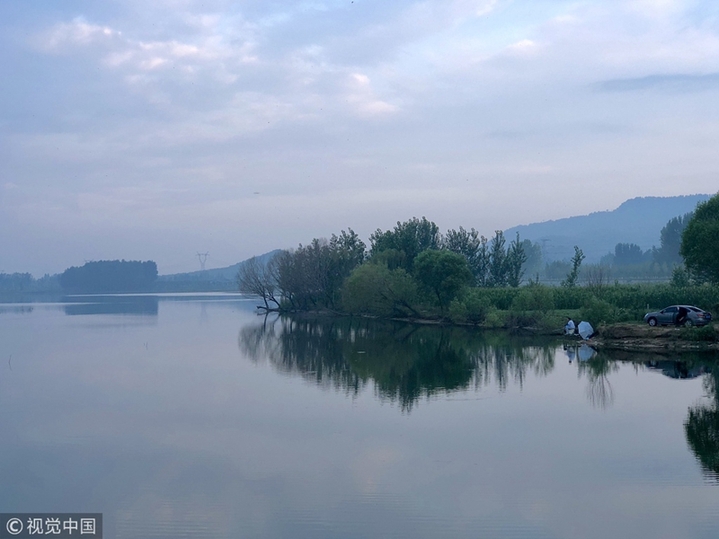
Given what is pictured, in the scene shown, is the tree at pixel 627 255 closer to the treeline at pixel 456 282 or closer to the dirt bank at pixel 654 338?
the treeline at pixel 456 282

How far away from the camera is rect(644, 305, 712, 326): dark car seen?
36.9 metres

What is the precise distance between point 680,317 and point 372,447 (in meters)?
26.8

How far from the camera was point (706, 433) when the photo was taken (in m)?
17.8

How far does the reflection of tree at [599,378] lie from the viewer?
2282cm

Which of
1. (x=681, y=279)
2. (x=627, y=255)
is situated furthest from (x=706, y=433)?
(x=627, y=255)

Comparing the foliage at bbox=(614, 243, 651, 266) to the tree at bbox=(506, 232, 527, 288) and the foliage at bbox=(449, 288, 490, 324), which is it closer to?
the tree at bbox=(506, 232, 527, 288)

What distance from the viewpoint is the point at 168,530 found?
11.9 meters

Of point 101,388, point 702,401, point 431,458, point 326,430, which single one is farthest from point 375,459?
A: point 101,388

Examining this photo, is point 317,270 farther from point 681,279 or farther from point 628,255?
point 628,255

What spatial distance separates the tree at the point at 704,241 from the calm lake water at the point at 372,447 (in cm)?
1216

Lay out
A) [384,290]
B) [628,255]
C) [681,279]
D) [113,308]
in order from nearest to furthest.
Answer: [681,279] → [384,290] → [113,308] → [628,255]

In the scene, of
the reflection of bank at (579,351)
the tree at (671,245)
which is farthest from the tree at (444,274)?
the tree at (671,245)

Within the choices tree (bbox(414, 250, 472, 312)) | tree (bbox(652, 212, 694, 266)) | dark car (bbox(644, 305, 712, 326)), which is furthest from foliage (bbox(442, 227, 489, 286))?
tree (bbox(652, 212, 694, 266))

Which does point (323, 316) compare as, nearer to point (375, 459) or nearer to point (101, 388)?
point (101, 388)
